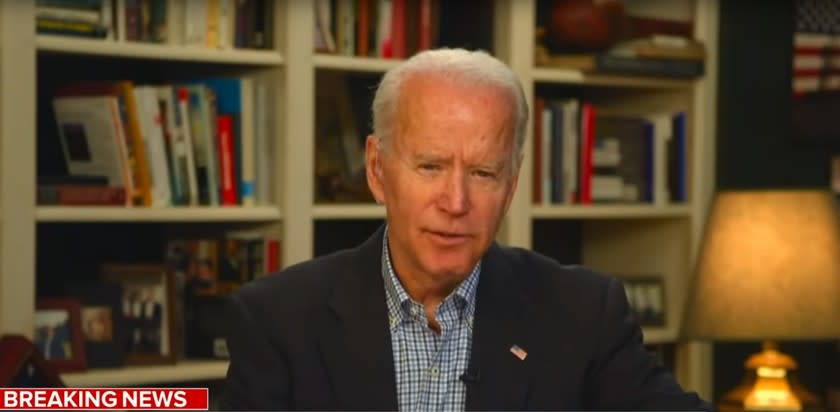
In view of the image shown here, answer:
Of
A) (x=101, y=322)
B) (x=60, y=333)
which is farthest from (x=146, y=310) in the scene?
(x=60, y=333)

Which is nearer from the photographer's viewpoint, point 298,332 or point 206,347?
point 298,332

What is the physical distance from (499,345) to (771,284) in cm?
161

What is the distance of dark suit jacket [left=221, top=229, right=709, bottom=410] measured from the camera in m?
1.70

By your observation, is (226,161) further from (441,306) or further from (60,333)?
(441,306)

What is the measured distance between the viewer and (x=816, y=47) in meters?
3.99

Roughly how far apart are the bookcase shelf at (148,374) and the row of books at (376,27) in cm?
81

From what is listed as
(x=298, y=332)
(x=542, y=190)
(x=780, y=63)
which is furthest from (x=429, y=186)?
(x=780, y=63)

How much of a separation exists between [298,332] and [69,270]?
5.70ft

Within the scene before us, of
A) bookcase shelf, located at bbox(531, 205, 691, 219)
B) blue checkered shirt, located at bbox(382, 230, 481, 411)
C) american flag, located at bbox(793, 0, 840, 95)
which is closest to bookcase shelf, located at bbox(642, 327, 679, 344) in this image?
bookcase shelf, located at bbox(531, 205, 691, 219)

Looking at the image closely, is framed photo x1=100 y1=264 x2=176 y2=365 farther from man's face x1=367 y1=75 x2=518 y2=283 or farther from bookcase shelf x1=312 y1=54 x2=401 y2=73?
man's face x1=367 y1=75 x2=518 y2=283

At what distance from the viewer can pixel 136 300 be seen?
3.12m

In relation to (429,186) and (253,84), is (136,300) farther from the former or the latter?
(429,186)

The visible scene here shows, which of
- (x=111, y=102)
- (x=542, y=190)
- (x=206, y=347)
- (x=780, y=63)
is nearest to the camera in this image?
(x=111, y=102)

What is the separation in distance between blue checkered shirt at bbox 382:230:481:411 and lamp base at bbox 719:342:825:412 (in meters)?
1.48
